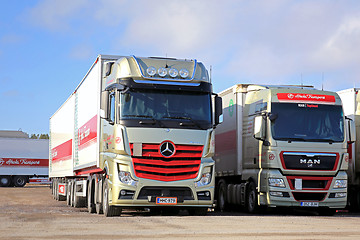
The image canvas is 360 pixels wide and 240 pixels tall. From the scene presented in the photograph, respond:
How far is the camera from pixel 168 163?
1569 cm

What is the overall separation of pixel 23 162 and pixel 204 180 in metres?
43.0

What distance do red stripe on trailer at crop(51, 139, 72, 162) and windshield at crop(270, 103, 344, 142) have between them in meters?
9.46

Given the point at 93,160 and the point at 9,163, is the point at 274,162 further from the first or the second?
the point at 9,163

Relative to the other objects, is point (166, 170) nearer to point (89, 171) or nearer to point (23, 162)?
point (89, 171)

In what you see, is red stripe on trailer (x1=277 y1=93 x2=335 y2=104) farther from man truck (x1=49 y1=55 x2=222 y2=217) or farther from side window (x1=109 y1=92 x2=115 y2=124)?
side window (x1=109 y1=92 x2=115 y2=124)

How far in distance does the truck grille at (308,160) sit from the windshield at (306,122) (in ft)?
1.29

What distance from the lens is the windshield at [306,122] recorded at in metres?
17.7

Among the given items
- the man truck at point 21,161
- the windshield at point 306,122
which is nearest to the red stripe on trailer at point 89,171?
the windshield at point 306,122

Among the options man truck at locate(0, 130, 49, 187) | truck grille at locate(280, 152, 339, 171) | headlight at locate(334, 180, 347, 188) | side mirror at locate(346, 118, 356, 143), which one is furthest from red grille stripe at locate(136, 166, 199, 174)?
man truck at locate(0, 130, 49, 187)

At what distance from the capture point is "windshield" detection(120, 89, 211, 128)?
1550 cm

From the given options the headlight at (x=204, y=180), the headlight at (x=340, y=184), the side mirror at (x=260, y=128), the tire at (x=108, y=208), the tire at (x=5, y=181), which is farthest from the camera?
the tire at (x=5, y=181)

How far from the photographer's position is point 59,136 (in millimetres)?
29656

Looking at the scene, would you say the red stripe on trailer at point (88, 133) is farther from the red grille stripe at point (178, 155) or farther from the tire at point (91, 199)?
the red grille stripe at point (178, 155)

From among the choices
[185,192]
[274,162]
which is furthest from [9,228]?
[274,162]
